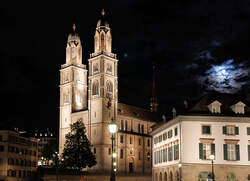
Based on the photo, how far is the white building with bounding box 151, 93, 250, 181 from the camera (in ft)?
195

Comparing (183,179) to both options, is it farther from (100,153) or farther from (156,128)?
(100,153)

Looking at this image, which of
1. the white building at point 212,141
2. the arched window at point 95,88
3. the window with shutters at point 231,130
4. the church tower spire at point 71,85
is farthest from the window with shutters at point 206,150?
the church tower spire at point 71,85

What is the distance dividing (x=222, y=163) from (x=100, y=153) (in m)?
55.4

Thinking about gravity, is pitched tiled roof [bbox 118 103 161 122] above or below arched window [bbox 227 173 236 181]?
above

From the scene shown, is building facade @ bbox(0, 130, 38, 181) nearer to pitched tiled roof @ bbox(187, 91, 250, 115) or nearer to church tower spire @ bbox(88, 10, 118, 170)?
church tower spire @ bbox(88, 10, 118, 170)

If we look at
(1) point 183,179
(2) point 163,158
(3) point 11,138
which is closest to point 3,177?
(3) point 11,138

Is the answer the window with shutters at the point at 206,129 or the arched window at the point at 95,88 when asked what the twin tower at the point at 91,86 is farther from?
the window with shutters at the point at 206,129

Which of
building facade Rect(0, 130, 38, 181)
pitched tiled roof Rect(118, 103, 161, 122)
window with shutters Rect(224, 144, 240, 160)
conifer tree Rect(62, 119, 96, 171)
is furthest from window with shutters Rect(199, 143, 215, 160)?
pitched tiled roof Rect(118, 103, 161, 122)

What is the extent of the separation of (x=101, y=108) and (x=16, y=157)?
2555 centimetres

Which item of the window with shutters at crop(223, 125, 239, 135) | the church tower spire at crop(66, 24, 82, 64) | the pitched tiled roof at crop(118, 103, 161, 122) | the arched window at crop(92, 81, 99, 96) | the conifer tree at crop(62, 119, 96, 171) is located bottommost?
the conifer tree at crop(62, 119, 96, 171)

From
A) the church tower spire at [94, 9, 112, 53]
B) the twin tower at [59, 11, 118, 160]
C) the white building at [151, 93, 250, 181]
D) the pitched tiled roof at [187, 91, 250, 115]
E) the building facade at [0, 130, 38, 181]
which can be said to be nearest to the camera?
the white building at [151, 93, 250, 181]

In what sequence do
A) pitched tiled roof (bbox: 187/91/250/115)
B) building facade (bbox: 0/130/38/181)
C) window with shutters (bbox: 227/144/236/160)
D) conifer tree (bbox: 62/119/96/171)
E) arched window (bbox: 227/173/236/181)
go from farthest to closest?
building facade (bbox: 0/130/38/181) < conifer tree (bbox: 62/119/96/171) < pitched tiled roof (bbox: 187/91/250/115) < window with shutters (bbox: 227/144/236/160) < arched window (bbox: 227/173/236/181)

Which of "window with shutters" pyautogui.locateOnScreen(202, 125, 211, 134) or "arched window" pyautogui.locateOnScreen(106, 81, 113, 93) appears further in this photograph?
"arched window" pyautogui.locateOnScreen(106, 81, 113, 93)

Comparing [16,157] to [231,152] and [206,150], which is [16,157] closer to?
[206,150]
